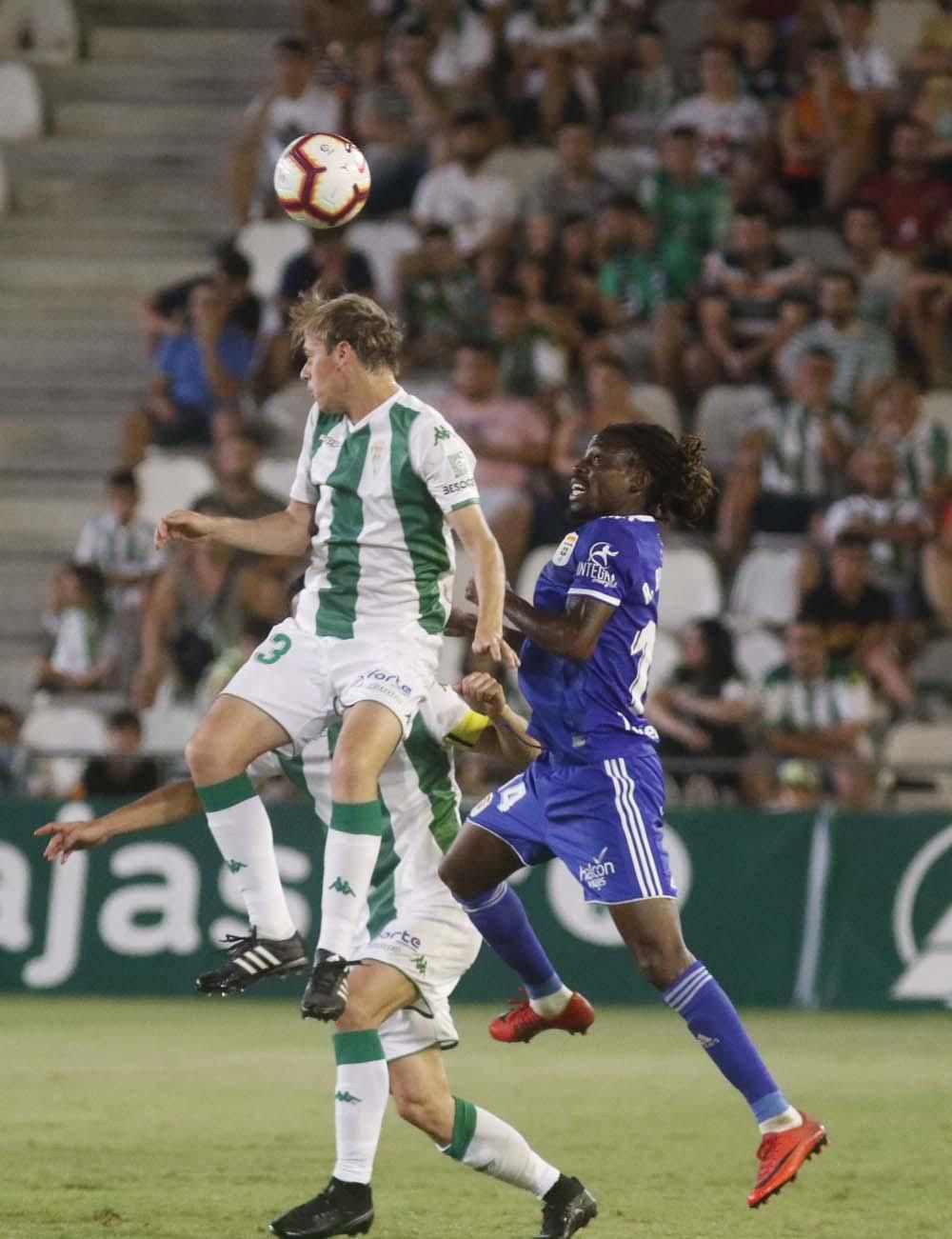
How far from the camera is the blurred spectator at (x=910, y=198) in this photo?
16125mm

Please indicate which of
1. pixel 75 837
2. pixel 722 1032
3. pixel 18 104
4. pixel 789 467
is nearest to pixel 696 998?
pixel 722 1032

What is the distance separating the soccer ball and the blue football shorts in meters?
2.10

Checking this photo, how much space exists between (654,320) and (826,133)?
1991 mm

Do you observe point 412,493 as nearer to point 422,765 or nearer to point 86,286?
point 422,765

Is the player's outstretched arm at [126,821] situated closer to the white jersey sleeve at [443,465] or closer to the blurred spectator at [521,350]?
the white jersey sleeve at [443,465]

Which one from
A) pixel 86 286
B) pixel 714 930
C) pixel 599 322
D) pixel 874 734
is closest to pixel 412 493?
pixel 714 930

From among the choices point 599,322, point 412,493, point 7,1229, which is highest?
point 599,322

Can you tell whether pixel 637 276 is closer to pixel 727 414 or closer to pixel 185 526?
pixel 727 414

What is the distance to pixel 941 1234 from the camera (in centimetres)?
664

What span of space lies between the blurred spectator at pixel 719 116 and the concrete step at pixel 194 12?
4568 millimetres

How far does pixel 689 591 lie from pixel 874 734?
1504 mm

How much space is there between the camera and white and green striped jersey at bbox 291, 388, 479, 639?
22.7 ft

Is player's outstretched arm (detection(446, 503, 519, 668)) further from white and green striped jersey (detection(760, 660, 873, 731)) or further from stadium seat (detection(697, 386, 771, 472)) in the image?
stadium seat (detection(697, 386, 771, 472))

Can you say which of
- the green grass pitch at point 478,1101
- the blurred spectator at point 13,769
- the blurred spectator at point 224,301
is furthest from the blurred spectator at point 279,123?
the green grass pitch at point 478,1101
